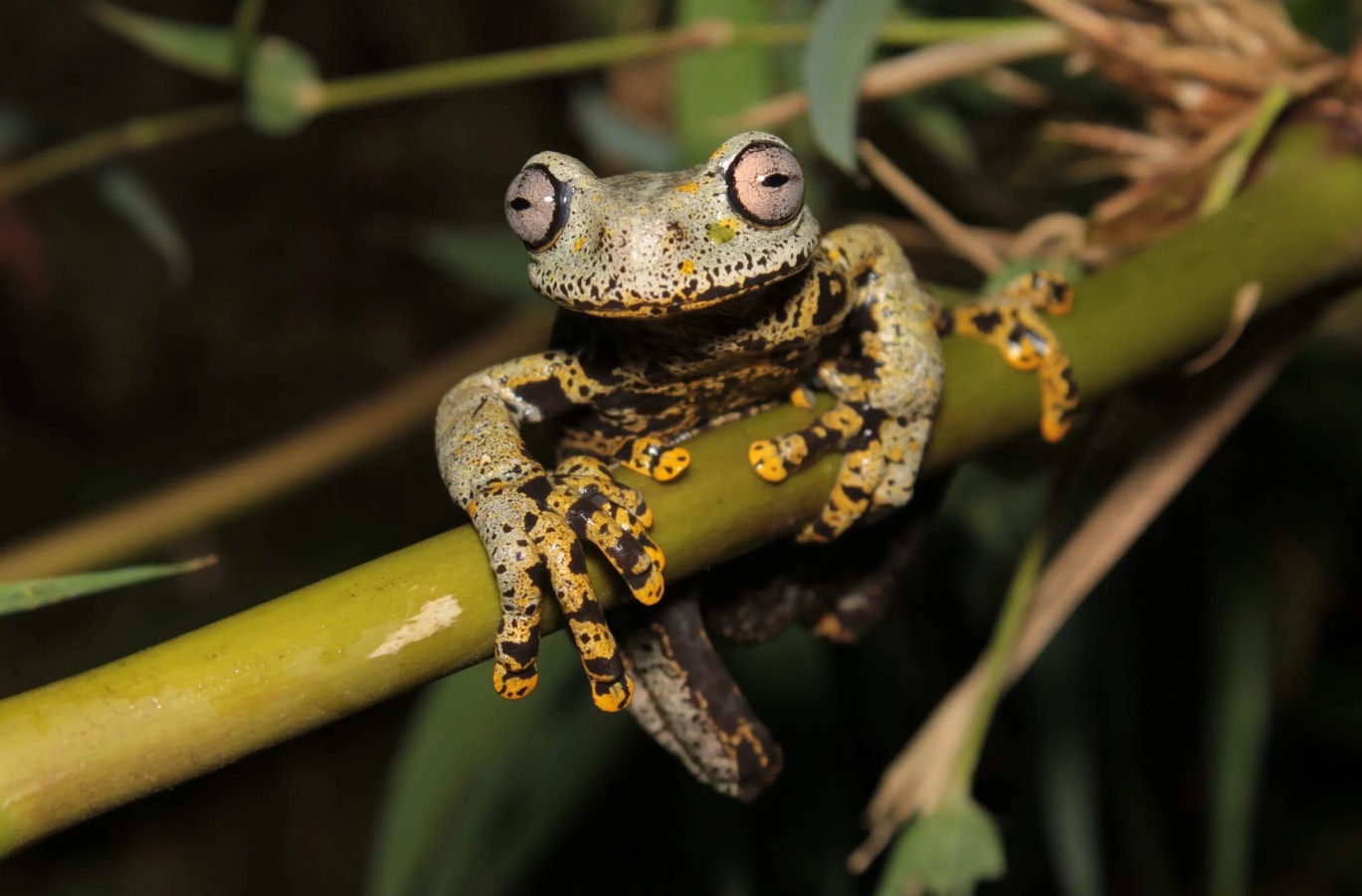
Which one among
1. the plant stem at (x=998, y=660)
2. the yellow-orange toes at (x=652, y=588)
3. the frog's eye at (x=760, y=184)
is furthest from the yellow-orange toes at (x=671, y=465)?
the plant stem at (x=998, y=660)

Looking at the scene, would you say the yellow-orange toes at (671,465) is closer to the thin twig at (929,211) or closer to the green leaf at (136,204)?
the thin twig at (929,211)

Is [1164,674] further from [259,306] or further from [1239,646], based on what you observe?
[259,306]

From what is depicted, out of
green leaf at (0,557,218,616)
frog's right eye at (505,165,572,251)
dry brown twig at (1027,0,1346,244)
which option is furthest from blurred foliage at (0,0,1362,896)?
green leaf at (0,557,218,616)

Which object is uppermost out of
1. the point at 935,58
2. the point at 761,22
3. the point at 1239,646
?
the point at 761,22

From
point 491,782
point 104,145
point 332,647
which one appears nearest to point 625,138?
point 104,145

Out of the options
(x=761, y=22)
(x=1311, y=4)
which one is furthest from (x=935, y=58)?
(x=1311, y=4)

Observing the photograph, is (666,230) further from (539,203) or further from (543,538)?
(543,538)
